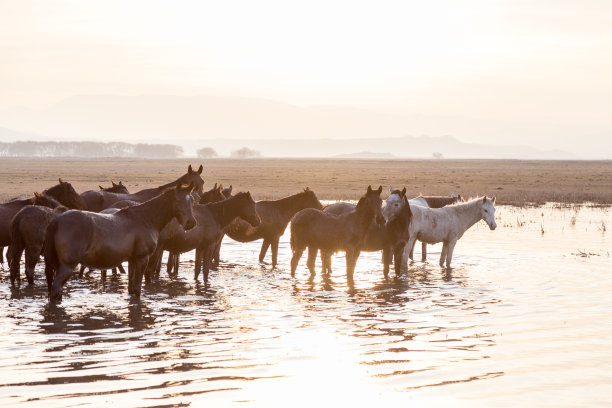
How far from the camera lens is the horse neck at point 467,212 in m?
18.0

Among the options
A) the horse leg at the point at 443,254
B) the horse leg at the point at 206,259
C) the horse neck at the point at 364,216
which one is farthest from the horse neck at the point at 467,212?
the horse leg at the point at 206,259

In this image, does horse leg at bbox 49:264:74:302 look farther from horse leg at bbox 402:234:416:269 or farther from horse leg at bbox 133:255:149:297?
horse leg at bbox 402:234:416:269

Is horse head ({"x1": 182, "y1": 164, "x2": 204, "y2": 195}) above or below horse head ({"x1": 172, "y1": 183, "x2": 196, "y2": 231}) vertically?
above

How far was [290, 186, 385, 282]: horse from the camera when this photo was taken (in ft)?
48.7

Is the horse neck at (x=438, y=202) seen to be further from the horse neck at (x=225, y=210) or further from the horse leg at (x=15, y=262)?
the horse leg at (x=15, y=262)

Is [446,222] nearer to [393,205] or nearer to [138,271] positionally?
[393,205]

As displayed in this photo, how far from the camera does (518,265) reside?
17.0 m

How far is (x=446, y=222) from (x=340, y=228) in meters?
3.64

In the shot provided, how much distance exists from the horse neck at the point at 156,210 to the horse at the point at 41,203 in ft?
8.37

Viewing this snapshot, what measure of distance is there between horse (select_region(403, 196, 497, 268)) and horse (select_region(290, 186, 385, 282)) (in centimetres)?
183

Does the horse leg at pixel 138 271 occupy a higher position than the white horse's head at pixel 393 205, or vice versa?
the white horse's head at pixel 393 205

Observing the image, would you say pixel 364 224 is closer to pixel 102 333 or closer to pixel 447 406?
pixel 102 333

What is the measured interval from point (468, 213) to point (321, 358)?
33.2ft

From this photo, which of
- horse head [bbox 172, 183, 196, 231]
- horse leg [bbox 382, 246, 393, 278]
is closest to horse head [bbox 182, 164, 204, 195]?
horse head [bbox 172, 183, 196, 231]
